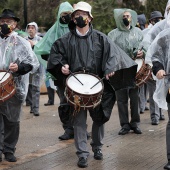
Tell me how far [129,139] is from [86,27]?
2400 mm

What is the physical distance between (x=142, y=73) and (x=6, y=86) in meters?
3.11

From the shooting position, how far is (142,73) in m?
9.13

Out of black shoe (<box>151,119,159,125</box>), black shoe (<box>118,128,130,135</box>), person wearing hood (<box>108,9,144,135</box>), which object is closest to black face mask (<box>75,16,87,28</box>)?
person wearing hood (<box>108,9,144,135</box>)

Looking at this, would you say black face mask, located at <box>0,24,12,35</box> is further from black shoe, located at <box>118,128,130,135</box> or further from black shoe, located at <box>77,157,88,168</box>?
black shoe, located at <box>118,128,130,135</box>

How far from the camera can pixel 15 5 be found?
27.2m

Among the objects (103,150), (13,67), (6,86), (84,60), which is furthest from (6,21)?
(103,150)

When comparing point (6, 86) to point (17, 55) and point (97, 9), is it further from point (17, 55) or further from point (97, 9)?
point (97, 9)

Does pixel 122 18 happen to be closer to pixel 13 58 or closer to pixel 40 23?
pixel 13 58

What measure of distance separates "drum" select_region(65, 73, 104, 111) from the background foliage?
536 inches

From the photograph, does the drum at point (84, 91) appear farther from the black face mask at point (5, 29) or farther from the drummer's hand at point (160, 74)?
the black face mask at point (5, 29)

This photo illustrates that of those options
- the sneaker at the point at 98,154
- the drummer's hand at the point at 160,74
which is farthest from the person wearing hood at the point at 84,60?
the drummer's hand at the point at 160,74

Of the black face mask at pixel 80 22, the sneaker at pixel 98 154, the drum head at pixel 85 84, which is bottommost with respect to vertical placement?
the sneaker at pixel 98 154

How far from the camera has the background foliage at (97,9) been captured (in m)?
20.7

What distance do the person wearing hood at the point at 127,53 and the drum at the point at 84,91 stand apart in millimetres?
2483
